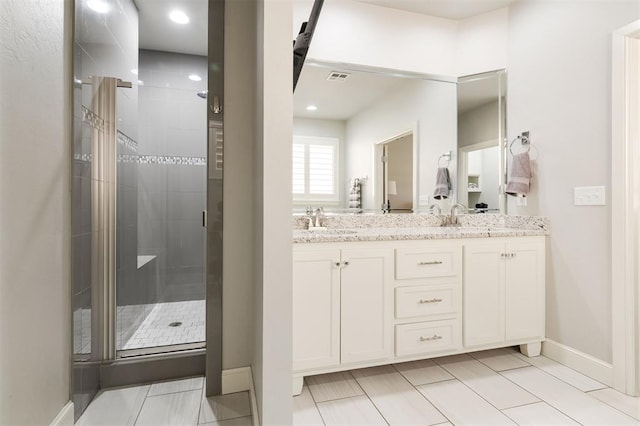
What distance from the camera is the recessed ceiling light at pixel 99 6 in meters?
1.58

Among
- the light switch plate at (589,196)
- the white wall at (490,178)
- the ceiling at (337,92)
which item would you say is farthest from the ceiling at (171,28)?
the light switch plate at (589,196)

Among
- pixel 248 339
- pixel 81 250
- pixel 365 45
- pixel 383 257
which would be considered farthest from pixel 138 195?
pixel 365 45

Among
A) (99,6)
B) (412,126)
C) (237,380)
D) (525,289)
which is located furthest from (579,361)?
(99,6)

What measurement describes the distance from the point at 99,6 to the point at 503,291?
2898 mm

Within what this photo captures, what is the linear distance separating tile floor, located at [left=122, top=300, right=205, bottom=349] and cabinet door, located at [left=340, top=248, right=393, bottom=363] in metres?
0.86

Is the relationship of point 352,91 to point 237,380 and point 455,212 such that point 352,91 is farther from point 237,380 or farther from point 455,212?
point 237,380

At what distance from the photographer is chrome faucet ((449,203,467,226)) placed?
8.50 ft

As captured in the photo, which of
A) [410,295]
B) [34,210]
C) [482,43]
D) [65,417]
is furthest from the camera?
[482,43]

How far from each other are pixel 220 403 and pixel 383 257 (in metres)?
1.16

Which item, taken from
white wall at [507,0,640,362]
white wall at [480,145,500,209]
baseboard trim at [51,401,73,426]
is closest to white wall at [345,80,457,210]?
white wall at [480,145,500,209]

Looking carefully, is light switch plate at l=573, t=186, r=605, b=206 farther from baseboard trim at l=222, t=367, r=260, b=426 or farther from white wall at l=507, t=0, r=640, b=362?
baseboard trim at l=222, t=367, r=260, b=426

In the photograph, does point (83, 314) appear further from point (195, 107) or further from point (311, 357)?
point (195, 107)

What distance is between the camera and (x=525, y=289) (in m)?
2.14

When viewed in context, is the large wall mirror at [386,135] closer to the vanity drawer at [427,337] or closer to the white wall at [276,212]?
the vanity drawer at [427,337]
